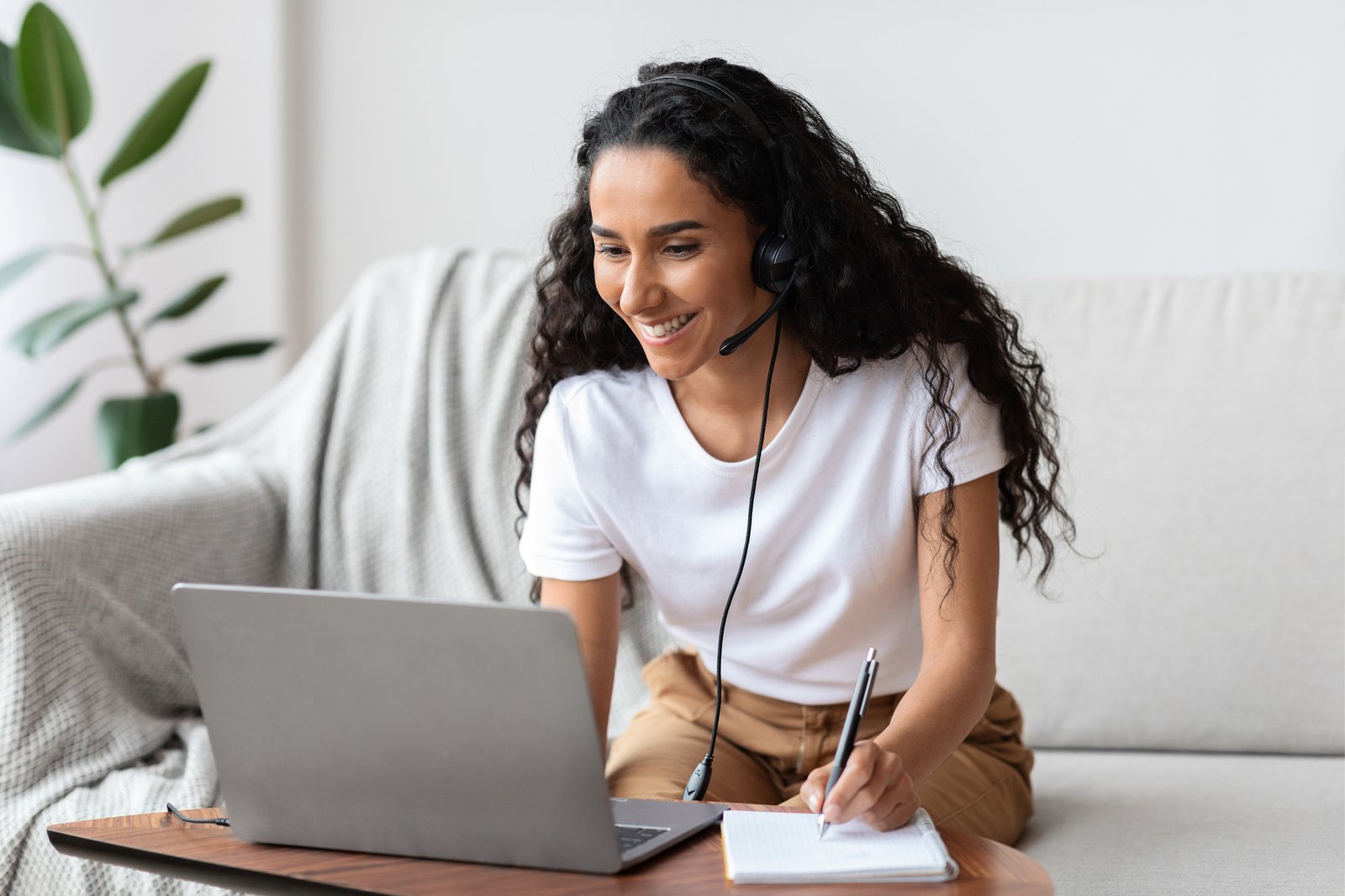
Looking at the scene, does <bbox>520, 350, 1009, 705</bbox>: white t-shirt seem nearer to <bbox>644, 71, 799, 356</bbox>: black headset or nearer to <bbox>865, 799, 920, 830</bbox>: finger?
<bbox>644, 71, 799, 356</bbox>: black headset

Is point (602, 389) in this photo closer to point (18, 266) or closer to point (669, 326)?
point (669, 326)

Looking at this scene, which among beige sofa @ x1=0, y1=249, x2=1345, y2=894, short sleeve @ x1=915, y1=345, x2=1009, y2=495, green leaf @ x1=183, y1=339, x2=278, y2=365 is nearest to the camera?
short sleeve @ x1=915, y1=345, x2=1009, y2=495

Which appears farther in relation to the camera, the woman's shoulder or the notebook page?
the woman's shoulder

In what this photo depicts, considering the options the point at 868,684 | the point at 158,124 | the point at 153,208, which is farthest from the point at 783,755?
the point at 153,208

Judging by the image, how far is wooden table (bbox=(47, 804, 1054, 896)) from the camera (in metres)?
0.72

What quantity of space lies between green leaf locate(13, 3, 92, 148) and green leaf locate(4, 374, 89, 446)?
38 centimetres

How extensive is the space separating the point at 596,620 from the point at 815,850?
0.48 meters

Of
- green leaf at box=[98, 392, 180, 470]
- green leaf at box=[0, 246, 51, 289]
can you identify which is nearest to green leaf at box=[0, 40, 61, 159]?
green leaf at box=[0, 246, 51, 289]

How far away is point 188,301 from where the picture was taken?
6.78 feet

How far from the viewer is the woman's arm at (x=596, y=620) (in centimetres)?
120

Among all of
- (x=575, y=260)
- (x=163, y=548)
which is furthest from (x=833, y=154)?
(x=163, y=548)

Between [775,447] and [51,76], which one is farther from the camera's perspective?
[51,76]

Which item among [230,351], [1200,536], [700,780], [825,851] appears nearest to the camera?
[825,851]

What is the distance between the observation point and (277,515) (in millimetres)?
1776
